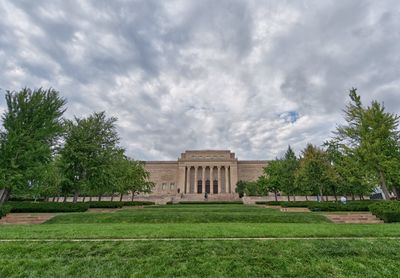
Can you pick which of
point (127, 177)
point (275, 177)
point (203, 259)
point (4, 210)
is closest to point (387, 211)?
point (203, 259)

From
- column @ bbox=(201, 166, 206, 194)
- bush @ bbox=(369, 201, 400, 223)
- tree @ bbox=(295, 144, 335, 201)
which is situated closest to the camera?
bush @ bbox=(369, 201, 400, 223)

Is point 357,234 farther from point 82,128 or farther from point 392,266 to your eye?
point 82,128

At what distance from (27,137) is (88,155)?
23.5ft

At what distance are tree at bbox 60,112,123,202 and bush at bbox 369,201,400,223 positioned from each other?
895 inches

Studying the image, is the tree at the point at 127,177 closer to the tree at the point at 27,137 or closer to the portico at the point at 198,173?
the tree at the point at 27,137

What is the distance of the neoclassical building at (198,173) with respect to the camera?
72938mm

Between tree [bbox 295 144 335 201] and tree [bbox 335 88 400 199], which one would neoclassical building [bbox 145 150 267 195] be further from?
tree [bbox 335 88 400 199]

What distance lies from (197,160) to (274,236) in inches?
2636

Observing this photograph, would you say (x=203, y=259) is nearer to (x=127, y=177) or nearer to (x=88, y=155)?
(x=88, y=155)

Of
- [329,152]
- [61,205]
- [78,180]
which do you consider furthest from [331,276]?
[329,152]

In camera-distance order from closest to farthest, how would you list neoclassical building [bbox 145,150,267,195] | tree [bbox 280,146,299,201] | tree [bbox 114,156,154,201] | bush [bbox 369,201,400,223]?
bush [bbox 369,201,400,223] → tree [bbox 114,156,154,201] → tree [bbox 280,146,299,201] → neoclassical building [bbox 145,150,267,195]

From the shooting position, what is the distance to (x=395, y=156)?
19.9 m

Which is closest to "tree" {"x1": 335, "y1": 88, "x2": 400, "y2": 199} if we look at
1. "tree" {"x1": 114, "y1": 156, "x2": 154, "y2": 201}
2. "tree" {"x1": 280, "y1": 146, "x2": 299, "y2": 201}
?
"tree" {"x1": 280, "y1": 146, "x2": 299, "y2": 201}

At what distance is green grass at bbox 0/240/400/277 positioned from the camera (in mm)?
5328
